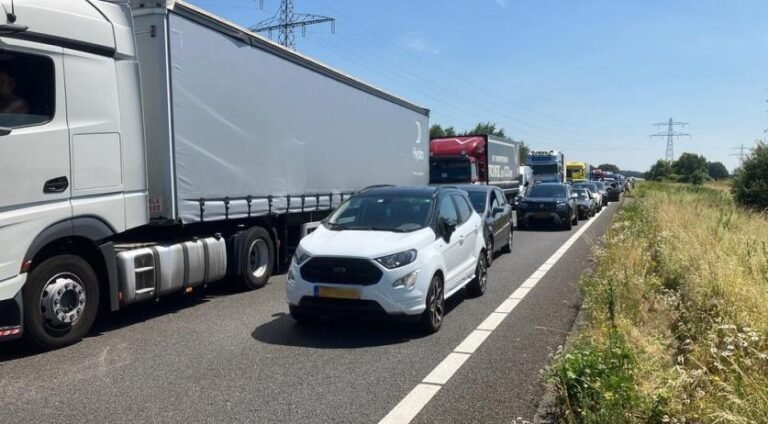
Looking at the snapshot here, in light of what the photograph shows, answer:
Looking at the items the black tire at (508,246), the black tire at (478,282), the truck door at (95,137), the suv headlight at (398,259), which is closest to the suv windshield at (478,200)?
the black tire at (508,246)

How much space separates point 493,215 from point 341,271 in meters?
6.95

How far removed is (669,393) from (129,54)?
21.2 feet

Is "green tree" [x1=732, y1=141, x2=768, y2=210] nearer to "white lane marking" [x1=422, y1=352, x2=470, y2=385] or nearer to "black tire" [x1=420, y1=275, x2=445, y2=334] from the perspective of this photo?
"black tire" [x1=420, y1=275, x2=445, y2=334]

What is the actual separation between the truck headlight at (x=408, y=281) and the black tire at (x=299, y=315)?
1.09 metres

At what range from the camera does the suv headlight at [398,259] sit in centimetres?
676

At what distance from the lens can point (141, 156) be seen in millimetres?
7551

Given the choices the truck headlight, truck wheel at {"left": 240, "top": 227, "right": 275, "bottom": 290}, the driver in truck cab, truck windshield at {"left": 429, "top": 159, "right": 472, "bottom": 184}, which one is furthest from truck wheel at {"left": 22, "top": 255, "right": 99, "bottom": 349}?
truck windshield at {"left": 429, "top": 159, "right": 472, "bottom": 184}

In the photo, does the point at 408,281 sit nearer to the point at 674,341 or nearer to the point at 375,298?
the point at 375,298

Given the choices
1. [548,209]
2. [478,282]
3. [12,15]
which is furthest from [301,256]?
[548,209]

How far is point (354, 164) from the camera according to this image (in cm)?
1373

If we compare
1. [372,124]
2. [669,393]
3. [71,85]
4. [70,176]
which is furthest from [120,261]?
[372,124]

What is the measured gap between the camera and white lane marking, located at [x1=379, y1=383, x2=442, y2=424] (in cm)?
458

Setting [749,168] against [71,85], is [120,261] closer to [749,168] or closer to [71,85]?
[71,85]

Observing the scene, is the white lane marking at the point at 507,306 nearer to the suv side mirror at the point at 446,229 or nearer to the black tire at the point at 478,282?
the black tire at the point at 478,282
